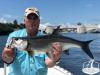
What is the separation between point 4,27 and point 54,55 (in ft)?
394

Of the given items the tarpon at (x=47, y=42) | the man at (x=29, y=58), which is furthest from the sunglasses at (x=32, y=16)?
Result: the tarpon at (x=47, y=42)

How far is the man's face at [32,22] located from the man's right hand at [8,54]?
462mm

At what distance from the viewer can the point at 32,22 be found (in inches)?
211

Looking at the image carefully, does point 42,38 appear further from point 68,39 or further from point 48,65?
point 48,65

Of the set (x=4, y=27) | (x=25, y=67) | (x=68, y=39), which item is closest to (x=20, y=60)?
(x=25, y=67)

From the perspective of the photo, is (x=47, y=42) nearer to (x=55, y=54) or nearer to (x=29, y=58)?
(x=55, y=54)

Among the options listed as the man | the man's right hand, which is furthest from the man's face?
the man's right hand

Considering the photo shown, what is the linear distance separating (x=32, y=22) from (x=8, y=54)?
0.63 m

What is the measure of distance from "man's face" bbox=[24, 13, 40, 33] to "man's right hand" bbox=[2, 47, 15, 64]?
1.52 feet

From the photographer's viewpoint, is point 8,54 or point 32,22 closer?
point 8,54

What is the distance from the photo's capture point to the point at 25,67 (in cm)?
550

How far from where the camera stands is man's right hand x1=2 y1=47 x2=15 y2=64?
513 centimetres

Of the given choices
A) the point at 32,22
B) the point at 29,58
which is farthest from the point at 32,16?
the point at 29,58

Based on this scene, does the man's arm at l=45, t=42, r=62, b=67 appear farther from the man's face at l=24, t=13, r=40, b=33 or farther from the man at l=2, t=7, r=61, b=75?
the man's face at l=24, t=13, r=40, b=33
